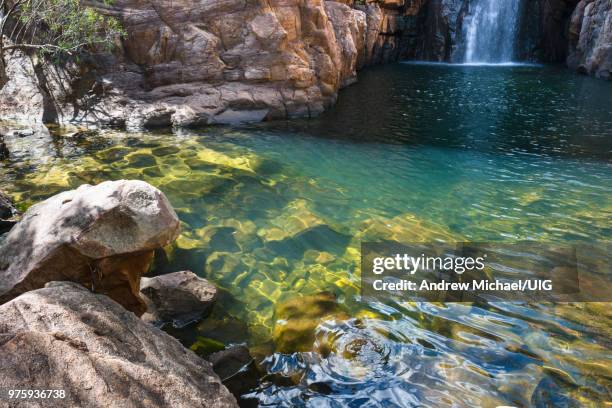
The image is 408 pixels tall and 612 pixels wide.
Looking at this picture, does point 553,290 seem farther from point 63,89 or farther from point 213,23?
point 63,89

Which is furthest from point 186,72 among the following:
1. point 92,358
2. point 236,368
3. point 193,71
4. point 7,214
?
point 92,358

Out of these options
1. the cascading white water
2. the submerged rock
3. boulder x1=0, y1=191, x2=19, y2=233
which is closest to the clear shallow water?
the submerged rock

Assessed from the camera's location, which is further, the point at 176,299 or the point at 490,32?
the point at 490,32

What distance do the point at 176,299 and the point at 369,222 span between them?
4.41 m

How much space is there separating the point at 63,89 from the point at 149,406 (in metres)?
16.0

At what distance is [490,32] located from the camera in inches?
1515

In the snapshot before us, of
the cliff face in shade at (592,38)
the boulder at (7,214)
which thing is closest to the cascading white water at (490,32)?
the cliff face in shade at (592,38)

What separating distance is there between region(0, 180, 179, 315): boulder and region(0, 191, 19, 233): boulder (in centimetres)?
231

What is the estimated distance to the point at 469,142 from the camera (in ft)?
49.1

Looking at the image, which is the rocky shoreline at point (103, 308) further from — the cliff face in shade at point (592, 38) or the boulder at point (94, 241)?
the cliff face in shade at point (592, 38)

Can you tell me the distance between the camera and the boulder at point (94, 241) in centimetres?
498

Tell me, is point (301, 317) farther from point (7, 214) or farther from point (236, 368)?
point (7, 214)

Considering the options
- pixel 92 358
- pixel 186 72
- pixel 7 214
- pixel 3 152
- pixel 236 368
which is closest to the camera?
pixel 92 358

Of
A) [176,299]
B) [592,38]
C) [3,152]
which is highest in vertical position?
[592,38]
